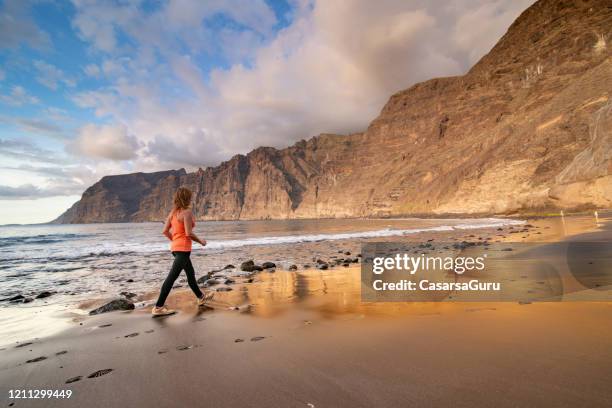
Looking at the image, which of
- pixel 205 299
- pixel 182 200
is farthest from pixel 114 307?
pixel 182 200

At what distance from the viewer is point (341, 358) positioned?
2.69 metres

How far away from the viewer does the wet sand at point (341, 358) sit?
2.01 m

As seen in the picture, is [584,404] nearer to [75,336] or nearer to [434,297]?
[434,297]

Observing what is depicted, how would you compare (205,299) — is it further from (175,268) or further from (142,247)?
(142,247)

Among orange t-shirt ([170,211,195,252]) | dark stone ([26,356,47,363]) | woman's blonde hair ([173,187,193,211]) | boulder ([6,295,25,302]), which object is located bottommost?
boulder ([6,295,25,302])

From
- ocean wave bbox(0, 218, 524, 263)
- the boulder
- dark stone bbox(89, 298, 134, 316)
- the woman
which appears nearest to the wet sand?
dark stone bbox(89, 298, 134, 316)

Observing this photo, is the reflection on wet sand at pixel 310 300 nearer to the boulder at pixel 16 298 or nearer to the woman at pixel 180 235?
the woman at pixel 180 235

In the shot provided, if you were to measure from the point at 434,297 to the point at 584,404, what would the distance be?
305 centimetres

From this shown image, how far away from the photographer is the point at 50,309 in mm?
5762

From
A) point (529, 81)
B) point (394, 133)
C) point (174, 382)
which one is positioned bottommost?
point (174, 382)

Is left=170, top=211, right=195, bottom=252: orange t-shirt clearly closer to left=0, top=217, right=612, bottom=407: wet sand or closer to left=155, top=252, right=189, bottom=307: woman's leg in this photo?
left=155, top=252, right=189, bottom=307: woman's leg

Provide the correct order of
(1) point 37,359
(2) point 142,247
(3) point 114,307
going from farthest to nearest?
(2) point 142,247 → (3) point 114,307 → (1) point 37,359

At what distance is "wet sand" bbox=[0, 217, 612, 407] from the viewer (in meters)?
2.01

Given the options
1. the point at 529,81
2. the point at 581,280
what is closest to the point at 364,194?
the point at 529,81
